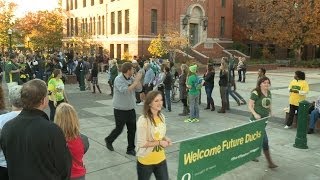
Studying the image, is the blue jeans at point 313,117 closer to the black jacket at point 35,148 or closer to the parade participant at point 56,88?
the parade participant at point 56,88

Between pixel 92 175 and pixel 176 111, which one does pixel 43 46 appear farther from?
pixel 92 175

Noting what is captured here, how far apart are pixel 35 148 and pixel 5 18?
51.2 metres

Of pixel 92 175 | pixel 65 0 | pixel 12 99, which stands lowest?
pixel 92 175

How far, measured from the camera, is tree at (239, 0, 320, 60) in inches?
1447

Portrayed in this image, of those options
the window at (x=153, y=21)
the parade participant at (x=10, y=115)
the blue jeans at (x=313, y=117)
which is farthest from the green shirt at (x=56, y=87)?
the window at (x=153, y=21)

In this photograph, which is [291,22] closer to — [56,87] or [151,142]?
[56,87]

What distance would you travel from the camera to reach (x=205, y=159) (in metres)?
5.18

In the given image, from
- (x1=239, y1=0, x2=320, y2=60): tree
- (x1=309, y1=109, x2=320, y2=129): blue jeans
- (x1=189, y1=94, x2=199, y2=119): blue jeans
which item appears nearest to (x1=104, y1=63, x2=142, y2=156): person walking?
(x1=189, y1=94, x2=199, y2=119): blue jeans

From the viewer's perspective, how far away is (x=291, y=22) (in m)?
37.5

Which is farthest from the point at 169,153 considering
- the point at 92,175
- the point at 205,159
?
the point at 205,159

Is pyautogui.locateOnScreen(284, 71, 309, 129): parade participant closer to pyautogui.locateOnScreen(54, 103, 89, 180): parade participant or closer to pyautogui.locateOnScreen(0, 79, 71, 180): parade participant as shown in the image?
pyautogui.locateOnScreen(54, 103, 89, 180): parade participant

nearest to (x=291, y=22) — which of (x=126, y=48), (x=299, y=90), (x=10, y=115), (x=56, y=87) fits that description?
(x=126, y=48)

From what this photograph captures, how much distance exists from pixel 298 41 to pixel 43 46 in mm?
29897

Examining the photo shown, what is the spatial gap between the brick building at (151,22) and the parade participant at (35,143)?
113 feet
